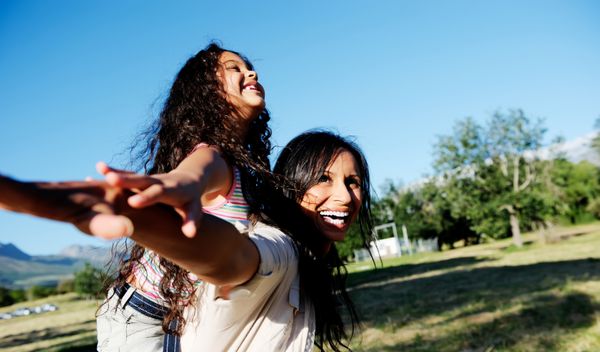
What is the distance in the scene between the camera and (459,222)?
1864 inches

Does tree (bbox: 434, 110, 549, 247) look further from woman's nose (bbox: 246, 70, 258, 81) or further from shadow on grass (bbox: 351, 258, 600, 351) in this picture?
woman's nose (bbox: 246, 70, 258, 81)

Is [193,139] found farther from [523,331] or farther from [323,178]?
[523,331]

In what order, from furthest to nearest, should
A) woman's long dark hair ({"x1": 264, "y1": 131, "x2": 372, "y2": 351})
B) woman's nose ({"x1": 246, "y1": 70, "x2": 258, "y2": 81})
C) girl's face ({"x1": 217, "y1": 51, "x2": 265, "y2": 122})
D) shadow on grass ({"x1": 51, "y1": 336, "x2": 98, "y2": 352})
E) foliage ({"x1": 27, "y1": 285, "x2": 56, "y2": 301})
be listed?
1. foliage ({"x1": 27, "y1": 285, "x2": 56, "y2": 301})
2. shadow on grass ({"x1": 51, "y1": 336, "x2": 98, "y2": 352})
3. woman's nose ({"x1": 246, "y1": 70, "x2": 258, "y2": 81})
4. girl's face ({"x1": 217, "y1": 51, "x2": 265, "y2": 122})
5. woman's long dark hair ({"x1": 264, "y1": 131, "x2": 372, "y2": 351})

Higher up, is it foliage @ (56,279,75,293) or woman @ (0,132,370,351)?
woman @ (0,132,370,351)

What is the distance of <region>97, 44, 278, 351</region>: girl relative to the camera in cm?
152

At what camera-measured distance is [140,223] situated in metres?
0.83

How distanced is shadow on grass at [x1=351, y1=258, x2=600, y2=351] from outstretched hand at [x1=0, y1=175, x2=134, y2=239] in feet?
16.6

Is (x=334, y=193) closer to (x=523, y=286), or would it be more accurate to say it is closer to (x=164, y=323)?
(x=164, y=323)

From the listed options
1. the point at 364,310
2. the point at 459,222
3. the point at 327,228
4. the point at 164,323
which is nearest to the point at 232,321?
the point at 164,323

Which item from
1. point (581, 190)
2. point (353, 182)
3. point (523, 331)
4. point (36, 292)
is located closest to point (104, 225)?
point (353, 182)

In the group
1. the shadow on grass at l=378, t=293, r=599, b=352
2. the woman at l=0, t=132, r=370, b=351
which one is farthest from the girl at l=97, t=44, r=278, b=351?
the shadow on grass at l=378, t=293, r=599, b=352

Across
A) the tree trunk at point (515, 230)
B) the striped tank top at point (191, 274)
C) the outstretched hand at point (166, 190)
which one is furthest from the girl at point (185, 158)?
the tree trunk at point (515, 230)

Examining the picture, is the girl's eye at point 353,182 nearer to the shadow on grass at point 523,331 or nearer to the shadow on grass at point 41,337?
the shadow on grass at point 523,331

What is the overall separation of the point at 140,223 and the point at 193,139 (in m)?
0.78
